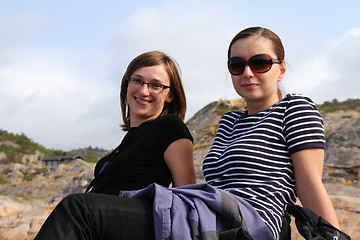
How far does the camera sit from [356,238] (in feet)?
14.3

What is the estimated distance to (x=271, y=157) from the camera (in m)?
2.12

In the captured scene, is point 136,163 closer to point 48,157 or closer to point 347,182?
point 347,182

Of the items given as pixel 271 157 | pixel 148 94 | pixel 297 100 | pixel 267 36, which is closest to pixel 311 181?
pixel 271 157

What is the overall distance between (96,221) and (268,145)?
103 centimetres

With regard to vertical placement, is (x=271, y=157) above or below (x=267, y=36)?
below

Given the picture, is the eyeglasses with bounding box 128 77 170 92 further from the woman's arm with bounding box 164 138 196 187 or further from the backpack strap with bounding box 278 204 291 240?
the backpack strap with bounding box 278 204 291 240

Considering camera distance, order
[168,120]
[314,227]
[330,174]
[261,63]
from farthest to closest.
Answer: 1. [330,174]
2. [168,120]
3. [261,63]
4. [314,227]

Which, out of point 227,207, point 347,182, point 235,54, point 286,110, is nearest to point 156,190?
point 227,207

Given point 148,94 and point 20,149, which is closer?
point 148,94

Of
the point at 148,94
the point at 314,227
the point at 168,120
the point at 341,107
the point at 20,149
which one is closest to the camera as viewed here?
the point at 314,227

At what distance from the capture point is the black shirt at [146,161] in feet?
9.21

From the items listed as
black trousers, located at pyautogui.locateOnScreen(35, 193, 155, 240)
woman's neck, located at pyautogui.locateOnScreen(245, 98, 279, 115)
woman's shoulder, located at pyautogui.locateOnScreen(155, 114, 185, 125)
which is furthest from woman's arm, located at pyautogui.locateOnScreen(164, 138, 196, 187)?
black trousers, located at pyautogui.locateOnScreen(35, 193, 155, 240)

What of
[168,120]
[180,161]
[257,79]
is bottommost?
[180,161]

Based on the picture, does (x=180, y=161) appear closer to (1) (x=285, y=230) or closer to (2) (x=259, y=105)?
(2) (x=259, y=105)
